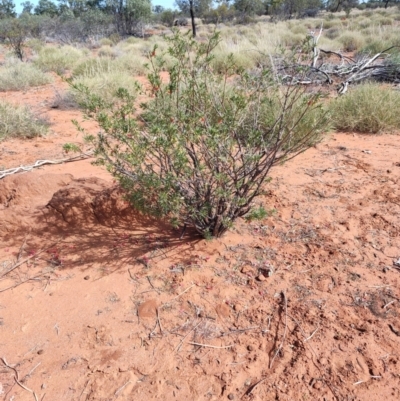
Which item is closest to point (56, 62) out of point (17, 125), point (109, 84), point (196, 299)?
point (109, 84)

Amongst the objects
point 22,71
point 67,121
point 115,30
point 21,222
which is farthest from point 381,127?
point 115,30

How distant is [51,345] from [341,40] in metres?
14.0

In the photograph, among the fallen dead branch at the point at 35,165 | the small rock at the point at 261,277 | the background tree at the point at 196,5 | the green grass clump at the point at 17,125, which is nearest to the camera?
the small rock at the point at 261,277

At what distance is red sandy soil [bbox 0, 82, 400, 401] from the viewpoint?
67.8 inches

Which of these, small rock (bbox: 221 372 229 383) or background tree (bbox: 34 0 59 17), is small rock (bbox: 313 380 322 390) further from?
background tree (bbox: 34 0 59 17)

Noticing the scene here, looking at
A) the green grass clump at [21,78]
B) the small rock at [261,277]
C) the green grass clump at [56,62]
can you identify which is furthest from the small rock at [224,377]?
the green grass clump at [56,62]

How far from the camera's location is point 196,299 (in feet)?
7.13

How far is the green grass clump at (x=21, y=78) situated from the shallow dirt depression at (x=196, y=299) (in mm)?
6802

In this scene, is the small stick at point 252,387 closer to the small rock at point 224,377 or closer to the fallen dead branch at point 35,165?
the small rock at point 224,377

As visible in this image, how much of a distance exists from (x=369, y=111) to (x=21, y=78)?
8288 millimetres

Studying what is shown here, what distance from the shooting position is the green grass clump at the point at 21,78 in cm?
870

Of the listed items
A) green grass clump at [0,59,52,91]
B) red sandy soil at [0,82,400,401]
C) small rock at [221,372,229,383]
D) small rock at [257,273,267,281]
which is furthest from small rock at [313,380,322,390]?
green grass clump at [0,59,52,91]

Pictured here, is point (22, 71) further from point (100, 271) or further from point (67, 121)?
point (100, 271)

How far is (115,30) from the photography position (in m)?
23.1
